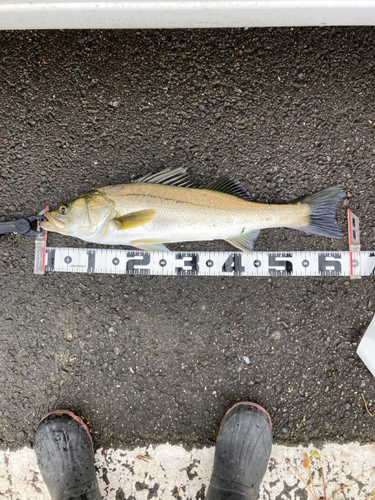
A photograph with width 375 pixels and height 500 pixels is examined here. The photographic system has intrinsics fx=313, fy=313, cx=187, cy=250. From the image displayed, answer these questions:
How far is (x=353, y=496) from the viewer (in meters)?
2.70

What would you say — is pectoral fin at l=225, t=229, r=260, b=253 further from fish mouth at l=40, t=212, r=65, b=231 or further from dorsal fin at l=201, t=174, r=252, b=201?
fish mouth at l=40, t=212, r=65, b=231

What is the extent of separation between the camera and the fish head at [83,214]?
2533 millimetres

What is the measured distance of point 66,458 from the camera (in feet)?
8.75

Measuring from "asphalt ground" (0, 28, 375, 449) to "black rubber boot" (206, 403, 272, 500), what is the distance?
0.15m

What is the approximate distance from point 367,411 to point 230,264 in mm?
1775

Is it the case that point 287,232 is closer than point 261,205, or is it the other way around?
point 261,205

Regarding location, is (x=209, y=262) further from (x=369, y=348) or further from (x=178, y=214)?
(x=369, y=348)

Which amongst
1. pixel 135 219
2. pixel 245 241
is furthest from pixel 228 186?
pixel 135 219

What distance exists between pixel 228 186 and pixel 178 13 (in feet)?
4.59

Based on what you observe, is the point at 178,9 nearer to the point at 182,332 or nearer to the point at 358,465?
the point at 182,332

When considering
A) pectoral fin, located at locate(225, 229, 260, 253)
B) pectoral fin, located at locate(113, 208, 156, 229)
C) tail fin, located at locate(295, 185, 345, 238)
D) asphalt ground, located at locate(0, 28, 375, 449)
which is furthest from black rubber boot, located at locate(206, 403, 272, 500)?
pectoral fin, located at locate(113, 208, 156, 229)

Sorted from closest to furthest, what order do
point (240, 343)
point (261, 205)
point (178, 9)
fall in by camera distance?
point (178, 9), point (261, 205), point (240, 343)

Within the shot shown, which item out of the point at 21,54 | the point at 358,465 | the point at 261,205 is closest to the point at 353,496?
the point at 358,465

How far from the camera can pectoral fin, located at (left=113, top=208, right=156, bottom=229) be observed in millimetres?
2510
